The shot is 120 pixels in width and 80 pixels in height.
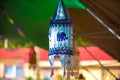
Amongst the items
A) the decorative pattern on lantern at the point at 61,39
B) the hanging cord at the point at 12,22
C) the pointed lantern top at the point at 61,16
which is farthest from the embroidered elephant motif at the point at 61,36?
the hanging cord at the point at 12,22

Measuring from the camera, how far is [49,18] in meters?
3.98

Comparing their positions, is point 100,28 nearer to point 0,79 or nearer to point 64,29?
point 64,29

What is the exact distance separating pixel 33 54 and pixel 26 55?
2.50 m

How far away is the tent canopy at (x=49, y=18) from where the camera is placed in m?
3.54

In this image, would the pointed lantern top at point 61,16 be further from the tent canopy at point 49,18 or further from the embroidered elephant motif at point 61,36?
the tent canopy at point 49,18

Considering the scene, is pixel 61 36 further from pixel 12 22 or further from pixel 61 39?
pixel 12 22

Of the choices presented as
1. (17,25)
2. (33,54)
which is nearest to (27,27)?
(17,25)

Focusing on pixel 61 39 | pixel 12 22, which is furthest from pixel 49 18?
pixel 61 39

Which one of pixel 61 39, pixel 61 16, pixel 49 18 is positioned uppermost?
pixel 49 18

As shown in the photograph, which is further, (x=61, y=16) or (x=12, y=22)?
(x=12, y=22)

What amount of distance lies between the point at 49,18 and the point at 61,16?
3.54 feet

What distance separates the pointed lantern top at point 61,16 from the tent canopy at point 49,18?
0.75ft

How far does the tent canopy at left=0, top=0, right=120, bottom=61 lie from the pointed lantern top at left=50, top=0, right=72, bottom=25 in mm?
227

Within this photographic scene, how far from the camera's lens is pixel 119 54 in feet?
15.5
